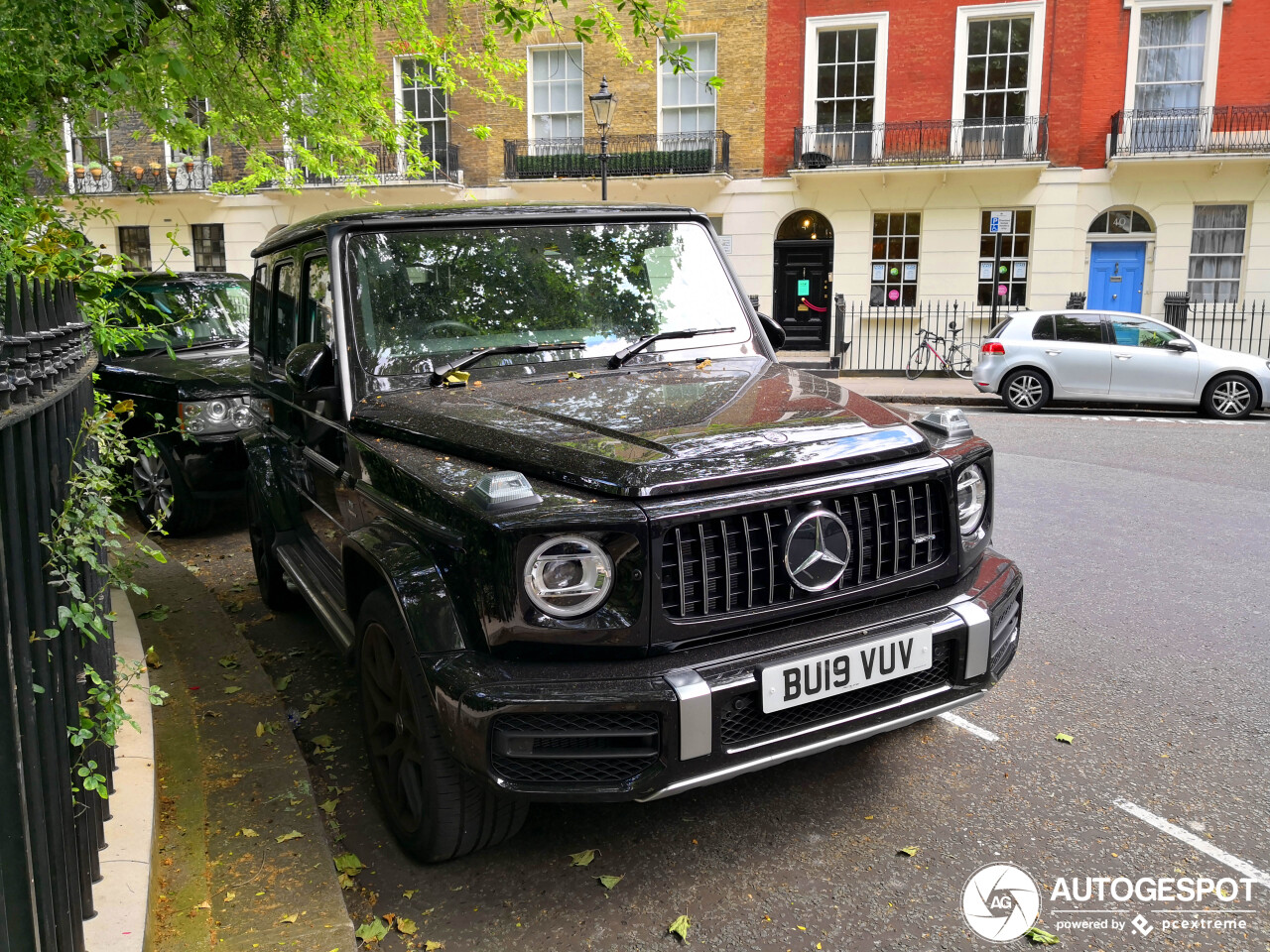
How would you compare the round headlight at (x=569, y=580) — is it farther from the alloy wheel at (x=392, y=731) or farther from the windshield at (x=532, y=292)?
the windshield at (x=532, y=292)

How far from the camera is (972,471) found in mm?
3236

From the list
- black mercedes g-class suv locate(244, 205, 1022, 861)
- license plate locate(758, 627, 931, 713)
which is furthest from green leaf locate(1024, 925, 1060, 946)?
license plate locate(758, 627, 931, 713)

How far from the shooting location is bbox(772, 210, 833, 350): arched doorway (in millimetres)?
23062

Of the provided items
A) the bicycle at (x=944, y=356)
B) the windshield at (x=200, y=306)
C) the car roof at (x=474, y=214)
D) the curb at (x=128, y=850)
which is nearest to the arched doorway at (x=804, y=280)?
the bicycle at (x=944, y=356)

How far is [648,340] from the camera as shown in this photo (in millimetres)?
3820

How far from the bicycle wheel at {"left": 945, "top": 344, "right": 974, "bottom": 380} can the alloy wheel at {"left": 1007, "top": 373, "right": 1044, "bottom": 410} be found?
535cm

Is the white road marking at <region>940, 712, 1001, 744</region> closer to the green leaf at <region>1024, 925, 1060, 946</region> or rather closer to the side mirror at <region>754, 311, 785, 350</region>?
the green leaf at <region>1024, 925, 1060, 946</region>

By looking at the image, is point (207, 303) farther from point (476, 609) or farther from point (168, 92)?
point (476, 609)

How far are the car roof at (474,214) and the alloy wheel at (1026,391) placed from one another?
475 inches

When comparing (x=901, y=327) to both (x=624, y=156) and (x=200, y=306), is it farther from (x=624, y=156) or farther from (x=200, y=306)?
(x=200, y=306)

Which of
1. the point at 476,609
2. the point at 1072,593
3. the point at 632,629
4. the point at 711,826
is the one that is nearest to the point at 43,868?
the point at 476,609

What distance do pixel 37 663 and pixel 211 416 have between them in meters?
5.13

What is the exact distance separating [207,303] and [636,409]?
6545mm

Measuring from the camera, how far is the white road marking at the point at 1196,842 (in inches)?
114
